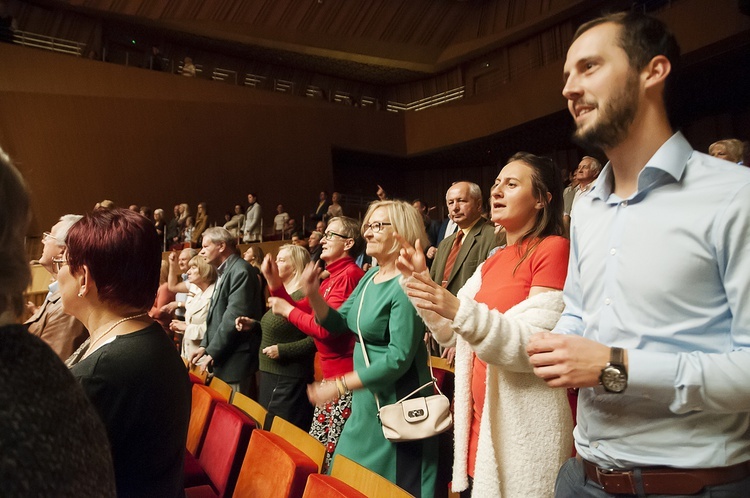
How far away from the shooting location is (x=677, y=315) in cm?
93

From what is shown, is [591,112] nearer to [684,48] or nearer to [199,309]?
[199,309]

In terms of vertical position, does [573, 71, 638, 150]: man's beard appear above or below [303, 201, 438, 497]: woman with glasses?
above

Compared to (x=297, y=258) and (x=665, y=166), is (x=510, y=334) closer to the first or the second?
(x=665, y=166)

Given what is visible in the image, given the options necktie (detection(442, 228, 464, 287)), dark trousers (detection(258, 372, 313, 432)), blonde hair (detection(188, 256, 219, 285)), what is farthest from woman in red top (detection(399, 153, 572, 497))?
blonde hair (detection(188, 256, 219, 285))

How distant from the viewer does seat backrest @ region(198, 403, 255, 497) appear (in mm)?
1967

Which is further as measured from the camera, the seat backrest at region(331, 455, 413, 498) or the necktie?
the necktie

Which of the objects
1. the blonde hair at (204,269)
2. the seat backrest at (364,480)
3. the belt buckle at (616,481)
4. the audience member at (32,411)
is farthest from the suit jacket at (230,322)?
the audience member at (32,411)

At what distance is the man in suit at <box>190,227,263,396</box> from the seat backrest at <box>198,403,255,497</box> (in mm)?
920

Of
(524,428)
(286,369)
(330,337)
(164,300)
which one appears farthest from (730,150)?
(164,300)

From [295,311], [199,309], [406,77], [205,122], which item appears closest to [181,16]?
[205,122]

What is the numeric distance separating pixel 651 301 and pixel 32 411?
858mm

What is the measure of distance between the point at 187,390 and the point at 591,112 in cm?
108

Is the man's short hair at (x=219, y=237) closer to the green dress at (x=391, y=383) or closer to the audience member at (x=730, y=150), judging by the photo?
the green dress at (x=391, y=383)

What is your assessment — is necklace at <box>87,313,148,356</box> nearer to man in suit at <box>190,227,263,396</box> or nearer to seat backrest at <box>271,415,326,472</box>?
seat backrest at <box>271,415,326,472</box>
